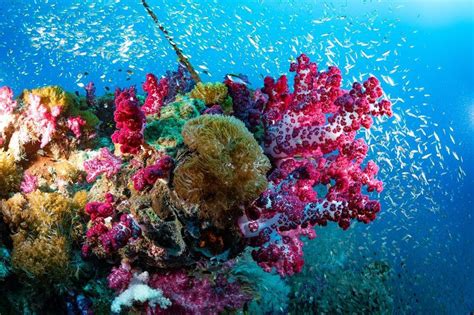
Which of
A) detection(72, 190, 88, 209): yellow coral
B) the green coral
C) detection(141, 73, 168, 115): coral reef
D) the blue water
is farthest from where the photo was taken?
the blue water

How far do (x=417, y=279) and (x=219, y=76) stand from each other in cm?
5935

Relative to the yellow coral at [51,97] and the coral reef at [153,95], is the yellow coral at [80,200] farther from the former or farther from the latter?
the yellow coral at [51,97]

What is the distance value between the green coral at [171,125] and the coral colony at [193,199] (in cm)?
1

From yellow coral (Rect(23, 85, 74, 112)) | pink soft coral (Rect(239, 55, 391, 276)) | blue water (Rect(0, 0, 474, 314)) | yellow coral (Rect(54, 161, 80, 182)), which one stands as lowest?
blue water (Rect(0, 0, 474, 314))

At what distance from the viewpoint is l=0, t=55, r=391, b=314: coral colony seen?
3.35 m

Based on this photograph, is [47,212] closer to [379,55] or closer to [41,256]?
[41,256]

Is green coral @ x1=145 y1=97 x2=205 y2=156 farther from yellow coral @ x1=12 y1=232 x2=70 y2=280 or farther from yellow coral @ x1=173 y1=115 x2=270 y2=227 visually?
yellow coral @ x1=12 y1=232 x2=70 y2=280

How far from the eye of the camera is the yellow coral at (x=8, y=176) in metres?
4.53

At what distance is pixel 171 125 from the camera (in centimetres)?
403

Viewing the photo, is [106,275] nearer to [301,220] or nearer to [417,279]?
[301,220]

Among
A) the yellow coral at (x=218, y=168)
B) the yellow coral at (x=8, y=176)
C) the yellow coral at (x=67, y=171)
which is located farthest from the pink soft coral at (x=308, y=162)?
the yellow coral at (x=8, y=176)

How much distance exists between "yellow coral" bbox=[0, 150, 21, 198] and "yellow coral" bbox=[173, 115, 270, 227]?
2.67m

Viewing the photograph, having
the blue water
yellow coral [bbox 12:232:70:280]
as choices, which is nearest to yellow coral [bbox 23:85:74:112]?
yellow coral [bbox 12:232:70:280]

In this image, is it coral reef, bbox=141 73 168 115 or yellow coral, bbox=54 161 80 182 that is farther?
yellow coral, bbox=54 161 80 182
